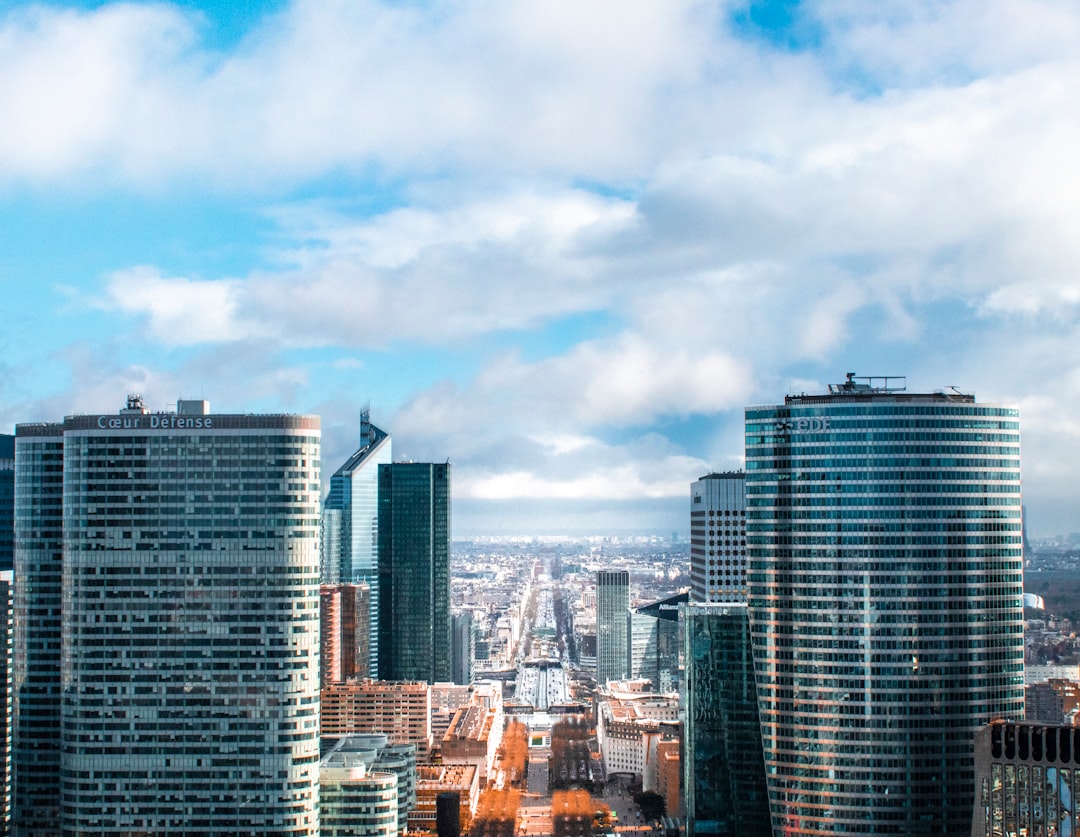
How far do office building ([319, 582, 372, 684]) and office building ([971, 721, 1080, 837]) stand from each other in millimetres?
99626

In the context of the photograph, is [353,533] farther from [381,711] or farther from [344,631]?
[381,711]

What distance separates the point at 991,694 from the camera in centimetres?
7338

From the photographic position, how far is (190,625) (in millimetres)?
74625

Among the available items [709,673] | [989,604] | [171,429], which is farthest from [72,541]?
[989,604]

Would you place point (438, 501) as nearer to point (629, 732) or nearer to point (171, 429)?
point (629, 732)

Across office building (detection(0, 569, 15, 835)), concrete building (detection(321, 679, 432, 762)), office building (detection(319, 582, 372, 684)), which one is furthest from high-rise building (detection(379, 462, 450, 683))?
office building (detection(0, 569, 15, 835))

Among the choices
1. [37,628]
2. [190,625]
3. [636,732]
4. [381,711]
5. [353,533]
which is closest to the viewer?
[190,625]

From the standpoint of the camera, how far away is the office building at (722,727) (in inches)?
3103

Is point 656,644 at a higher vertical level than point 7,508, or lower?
lower

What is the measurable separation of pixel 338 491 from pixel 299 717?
105414 mm

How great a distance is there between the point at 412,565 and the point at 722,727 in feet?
338

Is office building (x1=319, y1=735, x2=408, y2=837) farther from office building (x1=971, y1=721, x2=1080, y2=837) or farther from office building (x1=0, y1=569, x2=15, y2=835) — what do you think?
office building (x1=971, y1=721, x2=1080, y2=837)

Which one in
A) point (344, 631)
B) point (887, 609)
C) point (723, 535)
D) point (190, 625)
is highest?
point (723, 535)

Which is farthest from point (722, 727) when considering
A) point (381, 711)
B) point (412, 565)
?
point (412, 565)
